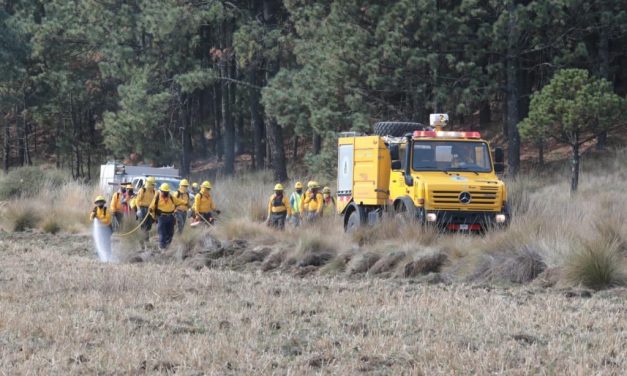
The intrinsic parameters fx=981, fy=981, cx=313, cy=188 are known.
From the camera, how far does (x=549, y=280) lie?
13.1 m

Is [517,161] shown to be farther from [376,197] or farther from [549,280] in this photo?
[549,280]

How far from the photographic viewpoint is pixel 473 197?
18188mm

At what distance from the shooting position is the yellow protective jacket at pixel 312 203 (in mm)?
22062

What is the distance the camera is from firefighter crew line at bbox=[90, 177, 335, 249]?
19.8 metres

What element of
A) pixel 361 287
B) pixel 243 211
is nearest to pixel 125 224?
pixel 243 211

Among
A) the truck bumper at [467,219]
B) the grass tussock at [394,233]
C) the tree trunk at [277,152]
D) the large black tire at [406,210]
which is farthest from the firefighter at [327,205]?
the tree trunk at [277,152]

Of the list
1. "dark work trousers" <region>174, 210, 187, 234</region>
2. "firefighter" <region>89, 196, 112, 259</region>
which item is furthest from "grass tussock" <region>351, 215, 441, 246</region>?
"firefighter" <region>89, 196, 112, 259</region>

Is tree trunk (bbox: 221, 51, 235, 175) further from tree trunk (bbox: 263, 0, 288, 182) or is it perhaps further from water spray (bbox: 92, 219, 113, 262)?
water spray (bbox: 92, 219, 113, 262)

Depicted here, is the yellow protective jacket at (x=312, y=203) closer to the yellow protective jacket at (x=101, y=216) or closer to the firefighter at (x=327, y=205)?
the firefighter at (x=327, y=205)

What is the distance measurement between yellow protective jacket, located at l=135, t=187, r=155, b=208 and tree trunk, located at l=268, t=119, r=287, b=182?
16.1 meters

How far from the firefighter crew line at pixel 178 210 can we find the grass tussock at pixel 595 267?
8.25 m

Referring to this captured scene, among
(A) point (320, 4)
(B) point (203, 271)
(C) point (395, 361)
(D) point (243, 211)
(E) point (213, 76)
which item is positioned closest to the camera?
(C) point (395, 361)

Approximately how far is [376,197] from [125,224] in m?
6.29

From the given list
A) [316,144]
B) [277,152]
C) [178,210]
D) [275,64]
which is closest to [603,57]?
[316,144]
